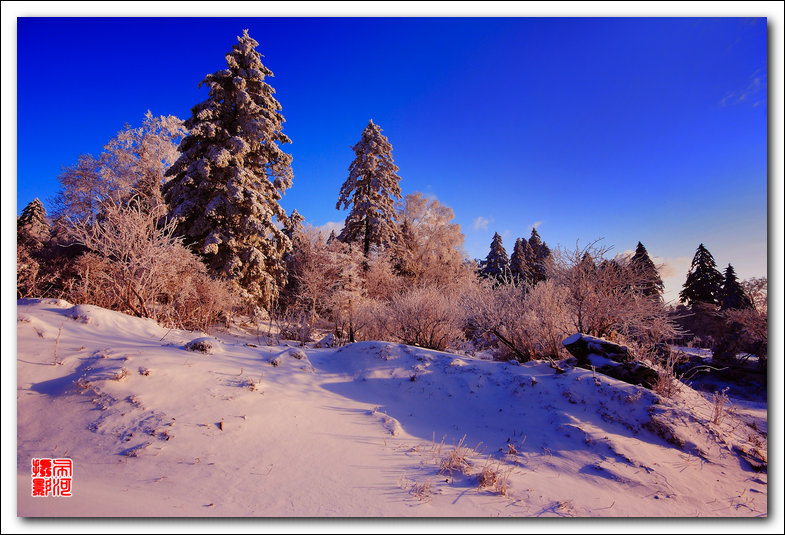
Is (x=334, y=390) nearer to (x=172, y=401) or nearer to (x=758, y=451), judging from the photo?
(x=172, y=401)

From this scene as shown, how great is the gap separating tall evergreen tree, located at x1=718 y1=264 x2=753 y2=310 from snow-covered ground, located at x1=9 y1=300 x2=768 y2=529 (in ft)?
43.8

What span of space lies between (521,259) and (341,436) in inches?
1744

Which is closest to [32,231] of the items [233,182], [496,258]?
[233,182]

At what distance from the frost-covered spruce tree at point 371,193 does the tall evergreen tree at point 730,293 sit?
Answer: 60.1 feet

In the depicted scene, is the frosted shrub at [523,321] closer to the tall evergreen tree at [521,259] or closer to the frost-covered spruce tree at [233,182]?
the frost-covered spruce tree at [233,182]

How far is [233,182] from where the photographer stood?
550 inches

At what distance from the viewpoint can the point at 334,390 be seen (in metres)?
5.59

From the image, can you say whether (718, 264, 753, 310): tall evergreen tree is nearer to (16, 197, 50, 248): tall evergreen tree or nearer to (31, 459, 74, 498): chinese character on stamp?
(31, 459, 74, 498): chinese character on stamp

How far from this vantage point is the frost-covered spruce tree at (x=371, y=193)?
22750 mm

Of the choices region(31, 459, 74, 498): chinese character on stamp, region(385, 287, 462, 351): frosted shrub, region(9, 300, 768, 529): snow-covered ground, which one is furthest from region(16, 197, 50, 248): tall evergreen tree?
region(385, 287, 462, 351): frosted shrub

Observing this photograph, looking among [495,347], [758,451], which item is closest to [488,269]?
[495,347]

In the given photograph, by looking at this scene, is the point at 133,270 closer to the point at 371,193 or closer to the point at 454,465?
the point at 454,465

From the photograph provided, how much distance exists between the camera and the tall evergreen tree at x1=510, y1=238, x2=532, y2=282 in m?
42.2

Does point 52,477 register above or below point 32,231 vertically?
below
